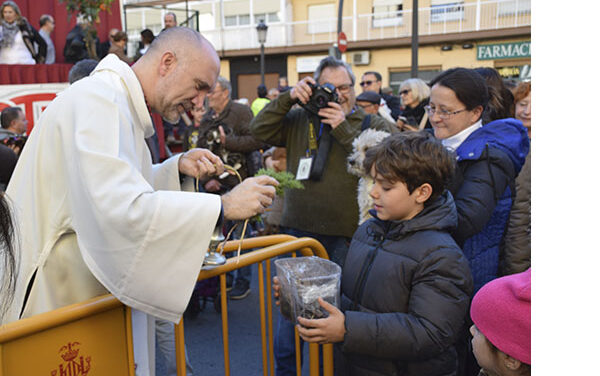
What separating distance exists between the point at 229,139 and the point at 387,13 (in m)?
20.3

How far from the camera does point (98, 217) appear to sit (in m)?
1.54

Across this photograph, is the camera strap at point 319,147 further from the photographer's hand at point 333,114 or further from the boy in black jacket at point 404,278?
the boy in black jacket at point 404,278

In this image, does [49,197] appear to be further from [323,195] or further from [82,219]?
[323,195]

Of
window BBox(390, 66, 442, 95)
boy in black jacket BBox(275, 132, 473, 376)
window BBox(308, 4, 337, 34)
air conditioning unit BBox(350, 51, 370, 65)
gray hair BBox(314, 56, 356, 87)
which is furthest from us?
window BBox(308, 4, 337, 34)

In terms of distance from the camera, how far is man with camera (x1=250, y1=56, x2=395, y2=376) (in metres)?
3.16

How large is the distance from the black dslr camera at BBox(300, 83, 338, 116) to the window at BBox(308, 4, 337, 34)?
22230 mm

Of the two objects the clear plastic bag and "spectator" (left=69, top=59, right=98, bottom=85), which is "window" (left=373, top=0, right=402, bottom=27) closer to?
"spectator" (left=69, top=59, right=98, bottom=85)

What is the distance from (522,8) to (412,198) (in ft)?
72.1

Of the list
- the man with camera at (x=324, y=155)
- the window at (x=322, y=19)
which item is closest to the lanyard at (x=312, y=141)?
the man with camera at (x=324, y=155)

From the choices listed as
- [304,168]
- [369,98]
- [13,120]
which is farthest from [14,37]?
[304,168]

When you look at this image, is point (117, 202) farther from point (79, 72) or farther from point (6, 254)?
point (79, 72)

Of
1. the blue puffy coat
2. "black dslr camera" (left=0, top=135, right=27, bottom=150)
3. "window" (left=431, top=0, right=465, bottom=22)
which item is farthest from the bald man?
"window" (left=431, top=0, right=465, bottom=22)

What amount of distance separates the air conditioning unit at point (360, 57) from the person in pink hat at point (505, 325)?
75.6 feet

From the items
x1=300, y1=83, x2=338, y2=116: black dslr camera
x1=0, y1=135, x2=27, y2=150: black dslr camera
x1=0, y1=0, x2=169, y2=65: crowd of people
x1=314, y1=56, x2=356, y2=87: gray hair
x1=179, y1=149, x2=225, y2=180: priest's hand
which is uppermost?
x1=0, y1=0, x2=169, y2=65: crowd of people
